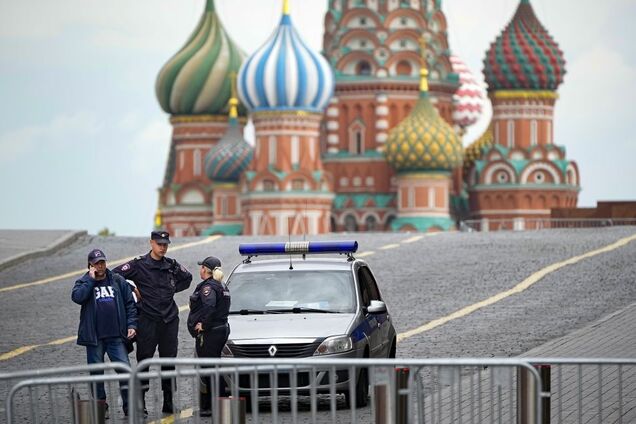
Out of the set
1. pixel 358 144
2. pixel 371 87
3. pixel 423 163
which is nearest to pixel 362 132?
pixel 358 144

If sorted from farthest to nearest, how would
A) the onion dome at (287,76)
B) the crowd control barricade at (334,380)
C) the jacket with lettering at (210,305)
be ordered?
the onion dome at (287,76), the jacket with lettering at (210,305), the crowd control barricade at (334,380)

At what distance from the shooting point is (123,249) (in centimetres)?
3466

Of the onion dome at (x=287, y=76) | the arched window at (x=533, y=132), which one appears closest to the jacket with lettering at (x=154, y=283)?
the onion dome at (x=287, y=76)

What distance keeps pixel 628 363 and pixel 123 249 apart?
24201 mm

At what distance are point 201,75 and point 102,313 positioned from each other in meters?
99.0

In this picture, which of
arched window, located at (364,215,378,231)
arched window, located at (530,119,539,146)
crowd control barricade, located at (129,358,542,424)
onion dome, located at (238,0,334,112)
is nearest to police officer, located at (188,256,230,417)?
crowd control barricade, located at (129,358,542,424)

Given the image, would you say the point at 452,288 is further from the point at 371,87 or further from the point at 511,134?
the point at 511,134

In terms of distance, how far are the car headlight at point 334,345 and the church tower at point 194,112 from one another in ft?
316

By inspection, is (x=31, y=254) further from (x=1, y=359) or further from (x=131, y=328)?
(x=131, y=328)

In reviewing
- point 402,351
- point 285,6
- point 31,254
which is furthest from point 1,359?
point 285,6

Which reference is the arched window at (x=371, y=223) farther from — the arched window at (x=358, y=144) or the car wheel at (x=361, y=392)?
the car wheel at (x=361, y=392)

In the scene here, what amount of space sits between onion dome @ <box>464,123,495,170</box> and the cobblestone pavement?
245ft

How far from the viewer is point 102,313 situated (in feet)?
48.4

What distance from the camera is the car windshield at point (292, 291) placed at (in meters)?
16.3
